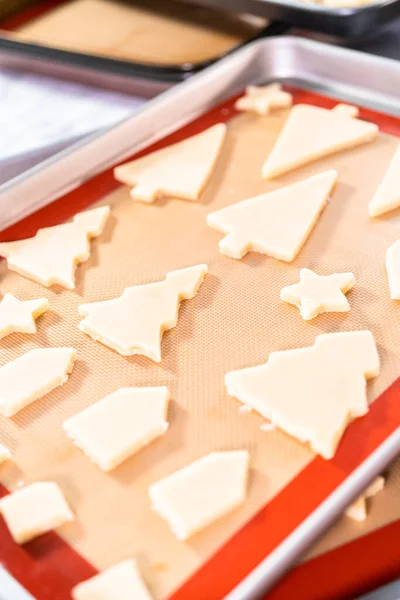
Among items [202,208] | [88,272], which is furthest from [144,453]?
[202,208]

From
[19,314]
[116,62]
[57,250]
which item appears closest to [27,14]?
[116,62]

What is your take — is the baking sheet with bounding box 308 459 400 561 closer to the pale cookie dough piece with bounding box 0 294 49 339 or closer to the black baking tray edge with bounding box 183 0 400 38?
the pale cookie dough piece with bounding box 0 294 49 339

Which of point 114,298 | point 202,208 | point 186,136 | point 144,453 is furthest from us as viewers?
point 186,136

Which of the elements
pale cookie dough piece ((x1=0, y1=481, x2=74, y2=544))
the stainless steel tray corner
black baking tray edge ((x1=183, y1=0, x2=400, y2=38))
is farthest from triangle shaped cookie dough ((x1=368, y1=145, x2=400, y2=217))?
pale cookie dough piece ((x1=0, y1=481, x2=74, y2=544))

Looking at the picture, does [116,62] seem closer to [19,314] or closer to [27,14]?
[27,14]

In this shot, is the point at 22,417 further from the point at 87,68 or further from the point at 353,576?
the point at 87,68
